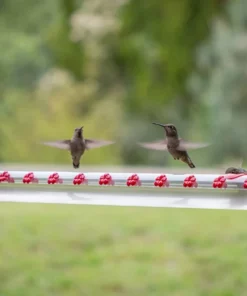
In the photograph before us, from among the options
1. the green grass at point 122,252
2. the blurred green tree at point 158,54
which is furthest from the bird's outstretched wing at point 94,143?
the blurred green tree at point 158,54

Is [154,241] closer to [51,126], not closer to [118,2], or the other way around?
[51,126]

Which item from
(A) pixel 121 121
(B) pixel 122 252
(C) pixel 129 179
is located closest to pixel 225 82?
(A) pixel 121 121

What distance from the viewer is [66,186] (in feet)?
4.25

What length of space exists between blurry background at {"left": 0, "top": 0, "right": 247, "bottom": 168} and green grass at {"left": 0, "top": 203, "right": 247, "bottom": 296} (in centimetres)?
27

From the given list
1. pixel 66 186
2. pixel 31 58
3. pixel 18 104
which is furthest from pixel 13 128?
pixel 66 186

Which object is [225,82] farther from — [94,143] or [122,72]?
[94,143]

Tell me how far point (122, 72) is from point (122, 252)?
0.92 meters

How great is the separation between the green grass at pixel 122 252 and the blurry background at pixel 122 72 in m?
0.27

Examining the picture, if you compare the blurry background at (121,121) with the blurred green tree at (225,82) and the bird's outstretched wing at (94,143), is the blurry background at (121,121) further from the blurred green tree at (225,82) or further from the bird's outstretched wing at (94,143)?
the bird's outstretched wing at (94,143)

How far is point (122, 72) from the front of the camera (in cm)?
274

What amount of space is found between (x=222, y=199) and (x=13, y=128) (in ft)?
5.25

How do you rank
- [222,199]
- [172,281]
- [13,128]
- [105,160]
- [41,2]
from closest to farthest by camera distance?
[222,199] < [172,281] < [105,160] < [13,128] < [41,2]

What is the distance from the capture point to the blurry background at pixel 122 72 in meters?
2.55

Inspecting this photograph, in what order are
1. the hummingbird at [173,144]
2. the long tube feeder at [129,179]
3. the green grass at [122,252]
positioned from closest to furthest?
the long tube feeder at [129,179]
the hummingbird at [173,144]
the green grass at [122,252]
